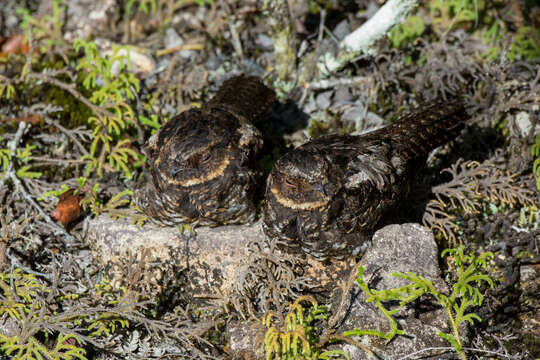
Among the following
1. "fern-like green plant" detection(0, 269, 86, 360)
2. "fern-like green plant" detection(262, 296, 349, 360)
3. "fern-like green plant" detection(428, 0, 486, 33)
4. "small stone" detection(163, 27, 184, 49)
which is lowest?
"fern-like green plant" detection(0, 269, 86, 360)

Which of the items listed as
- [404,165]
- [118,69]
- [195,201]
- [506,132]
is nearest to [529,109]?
[506,132]

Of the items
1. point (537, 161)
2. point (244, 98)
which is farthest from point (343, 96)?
point (537, 161)

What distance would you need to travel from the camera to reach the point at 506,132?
432cm

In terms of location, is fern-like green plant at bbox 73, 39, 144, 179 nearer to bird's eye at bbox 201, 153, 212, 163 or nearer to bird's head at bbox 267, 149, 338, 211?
bird's eye at bbox 201, 153, 212, 163

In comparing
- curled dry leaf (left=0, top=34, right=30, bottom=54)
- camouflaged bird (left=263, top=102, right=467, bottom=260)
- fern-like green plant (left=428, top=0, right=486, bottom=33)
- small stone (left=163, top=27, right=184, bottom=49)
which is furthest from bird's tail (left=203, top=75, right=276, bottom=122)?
curled dry leaf (left=0, top=34, right=30, bottom=54)

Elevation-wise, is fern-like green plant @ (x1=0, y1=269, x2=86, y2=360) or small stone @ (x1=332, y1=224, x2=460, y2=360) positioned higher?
small stone @ (x1=332, y1=224, x2=460, y2=360)

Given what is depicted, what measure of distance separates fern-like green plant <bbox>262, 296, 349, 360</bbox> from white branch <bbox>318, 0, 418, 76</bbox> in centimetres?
244

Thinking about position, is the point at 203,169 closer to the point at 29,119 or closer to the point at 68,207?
the point at 68,207

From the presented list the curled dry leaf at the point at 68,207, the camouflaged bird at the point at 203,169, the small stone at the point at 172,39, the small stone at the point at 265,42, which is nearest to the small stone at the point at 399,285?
the camouflaged bird at the point at 203,169

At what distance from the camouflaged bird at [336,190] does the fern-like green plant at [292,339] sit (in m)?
0.38

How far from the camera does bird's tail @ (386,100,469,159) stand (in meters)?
3.43

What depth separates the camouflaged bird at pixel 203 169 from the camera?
3.26 meters

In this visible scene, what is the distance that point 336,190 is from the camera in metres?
3.01

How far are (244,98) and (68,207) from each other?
59.7 inches
